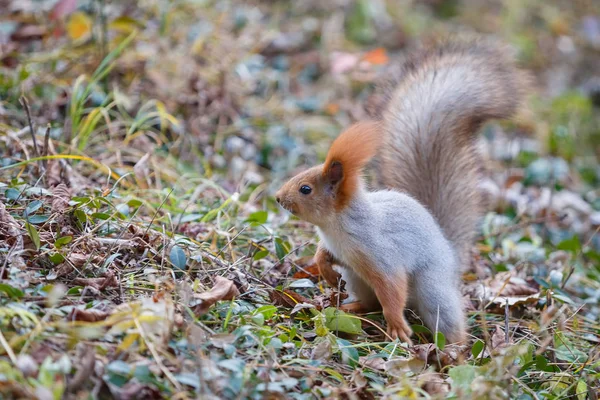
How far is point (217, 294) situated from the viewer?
2.90 meters

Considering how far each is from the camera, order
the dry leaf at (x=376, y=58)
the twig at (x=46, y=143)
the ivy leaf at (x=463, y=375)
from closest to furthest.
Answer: the ivy leaf at (x=463, y=375) < the twig at (x=46, y=143) < the dry leaf at (x=376, y=58)

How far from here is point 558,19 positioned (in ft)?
28.7

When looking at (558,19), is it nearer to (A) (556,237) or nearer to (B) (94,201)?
(A) (556,237)

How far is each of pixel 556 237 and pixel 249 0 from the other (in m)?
4.18

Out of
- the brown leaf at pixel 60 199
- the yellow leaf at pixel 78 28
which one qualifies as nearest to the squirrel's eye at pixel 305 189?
the brown leaf at pixel 60 199

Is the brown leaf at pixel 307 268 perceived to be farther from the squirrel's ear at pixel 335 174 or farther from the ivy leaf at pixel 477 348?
the ivy leaf at pixel 477 348

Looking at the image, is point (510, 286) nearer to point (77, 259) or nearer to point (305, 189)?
point (305, 189)

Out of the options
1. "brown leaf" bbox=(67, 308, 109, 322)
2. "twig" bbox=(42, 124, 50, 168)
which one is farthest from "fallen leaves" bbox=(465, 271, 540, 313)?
"twig" bbox=(42, 124, 50, 168)

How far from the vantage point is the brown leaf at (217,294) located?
280 centimetres

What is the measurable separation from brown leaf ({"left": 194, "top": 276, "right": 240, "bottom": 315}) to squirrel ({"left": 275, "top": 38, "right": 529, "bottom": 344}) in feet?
1.69

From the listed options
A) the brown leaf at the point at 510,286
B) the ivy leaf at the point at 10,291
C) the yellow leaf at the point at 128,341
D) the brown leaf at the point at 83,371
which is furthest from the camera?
the brown leaf at the point at 510,286

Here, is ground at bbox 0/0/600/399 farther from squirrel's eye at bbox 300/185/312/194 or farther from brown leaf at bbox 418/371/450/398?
squirrel's eye at bbox 300/185/312/194

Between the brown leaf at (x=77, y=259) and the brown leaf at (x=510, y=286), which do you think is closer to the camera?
the brown leaf at (x=77, y=259)

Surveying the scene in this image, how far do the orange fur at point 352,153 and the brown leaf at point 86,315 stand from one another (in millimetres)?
1224
